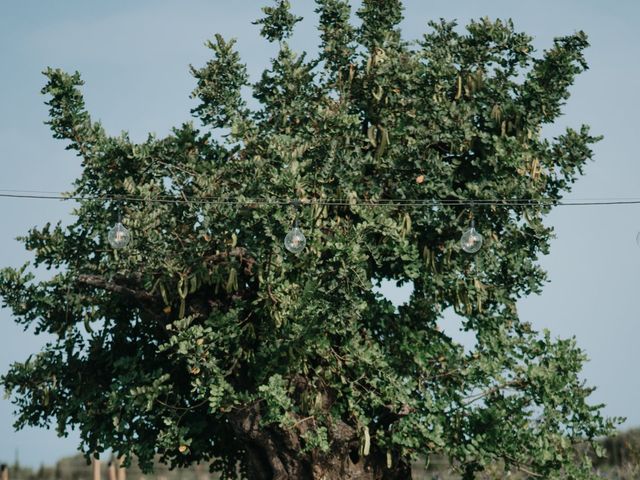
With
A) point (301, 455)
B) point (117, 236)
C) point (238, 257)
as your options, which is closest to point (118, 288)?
point (238, 257)

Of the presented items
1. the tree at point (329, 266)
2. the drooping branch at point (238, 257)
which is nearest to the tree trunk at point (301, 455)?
the tree at point (329, 266)

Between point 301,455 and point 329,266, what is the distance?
345 centimetres

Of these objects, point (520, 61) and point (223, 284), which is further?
point (520, 61)

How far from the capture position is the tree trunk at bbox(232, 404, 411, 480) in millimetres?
18953

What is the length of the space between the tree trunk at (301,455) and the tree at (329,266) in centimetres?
4

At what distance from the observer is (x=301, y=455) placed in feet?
62.3

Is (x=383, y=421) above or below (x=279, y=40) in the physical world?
below

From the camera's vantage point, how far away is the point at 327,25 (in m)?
20.9

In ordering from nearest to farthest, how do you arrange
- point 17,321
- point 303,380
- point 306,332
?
point 306,332 < point 303,380 < point 17,321

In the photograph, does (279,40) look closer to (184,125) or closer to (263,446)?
(184,125)

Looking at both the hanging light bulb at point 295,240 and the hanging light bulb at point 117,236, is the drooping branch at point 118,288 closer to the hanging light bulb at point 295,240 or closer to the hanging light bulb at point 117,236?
the hanging light bulb at point 117,236

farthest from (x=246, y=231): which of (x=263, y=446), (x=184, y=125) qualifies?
(x=263, y=446)

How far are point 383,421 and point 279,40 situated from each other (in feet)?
23.7

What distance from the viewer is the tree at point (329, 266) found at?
18125 millimetres
